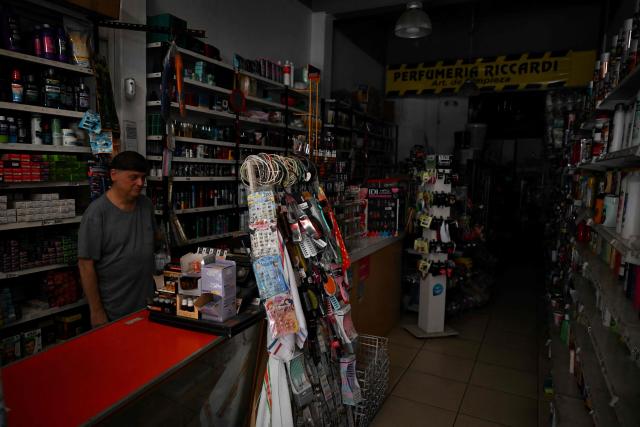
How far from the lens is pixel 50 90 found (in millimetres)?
3037

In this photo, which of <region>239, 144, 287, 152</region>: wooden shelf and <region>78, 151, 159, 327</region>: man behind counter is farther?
<region>239, 144, 287, 152</region>: wooden shelf

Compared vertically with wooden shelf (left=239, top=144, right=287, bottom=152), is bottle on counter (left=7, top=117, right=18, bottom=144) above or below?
below

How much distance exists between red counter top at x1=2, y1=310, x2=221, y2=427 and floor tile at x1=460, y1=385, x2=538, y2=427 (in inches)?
94.5

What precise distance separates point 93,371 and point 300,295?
0.99 m

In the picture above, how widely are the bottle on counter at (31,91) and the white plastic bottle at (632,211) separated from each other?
355cm

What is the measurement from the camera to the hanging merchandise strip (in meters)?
2.09

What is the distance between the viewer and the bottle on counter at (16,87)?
2.86 m

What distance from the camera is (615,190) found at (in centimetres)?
246

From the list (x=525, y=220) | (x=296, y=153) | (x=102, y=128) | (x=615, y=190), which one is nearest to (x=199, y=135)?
(x=102, y=128)

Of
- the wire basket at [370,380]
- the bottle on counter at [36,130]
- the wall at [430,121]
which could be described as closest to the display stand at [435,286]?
the wire basket at [370,380]

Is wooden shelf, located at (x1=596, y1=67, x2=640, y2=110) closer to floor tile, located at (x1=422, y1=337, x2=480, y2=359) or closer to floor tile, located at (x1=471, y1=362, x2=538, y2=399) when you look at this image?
floor tile, located at (x1=471, y1=362, x2=538, y2=399)

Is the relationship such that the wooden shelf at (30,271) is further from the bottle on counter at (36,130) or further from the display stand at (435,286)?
the display stand at (435,286)

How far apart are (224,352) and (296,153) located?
129cm

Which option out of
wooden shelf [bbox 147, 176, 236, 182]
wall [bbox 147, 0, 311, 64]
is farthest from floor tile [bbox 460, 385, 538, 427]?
wall [bbox 147, 0, 311, 64]
